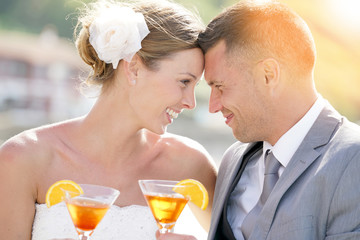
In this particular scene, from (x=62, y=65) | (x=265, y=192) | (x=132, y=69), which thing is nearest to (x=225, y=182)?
(x=265, y=192)

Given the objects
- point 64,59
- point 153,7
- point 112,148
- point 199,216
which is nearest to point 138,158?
point 112,148

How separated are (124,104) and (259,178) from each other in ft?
3.03

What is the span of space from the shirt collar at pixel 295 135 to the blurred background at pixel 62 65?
58.0ft

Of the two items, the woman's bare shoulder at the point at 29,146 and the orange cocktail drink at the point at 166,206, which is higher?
the woman's bare shoulder at the point at 29,146

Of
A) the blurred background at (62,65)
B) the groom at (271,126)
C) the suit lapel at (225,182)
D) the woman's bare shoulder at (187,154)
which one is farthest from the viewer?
the blurred background at (62,65)

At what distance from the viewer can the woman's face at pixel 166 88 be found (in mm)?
2955

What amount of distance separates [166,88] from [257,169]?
0.71 m

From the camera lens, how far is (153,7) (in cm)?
309

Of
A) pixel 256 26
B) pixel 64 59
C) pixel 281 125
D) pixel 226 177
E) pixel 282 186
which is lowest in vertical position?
pixel 64 59

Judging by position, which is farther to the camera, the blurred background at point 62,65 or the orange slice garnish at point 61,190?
the blurred background at point 62,65

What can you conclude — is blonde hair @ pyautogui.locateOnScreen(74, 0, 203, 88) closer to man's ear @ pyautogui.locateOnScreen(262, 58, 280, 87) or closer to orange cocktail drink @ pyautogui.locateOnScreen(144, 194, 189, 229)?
man's ear @ pyautogui.locateOnScreen(262, 58, 280, 87)

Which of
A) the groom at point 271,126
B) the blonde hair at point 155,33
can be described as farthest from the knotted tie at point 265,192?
the blonde hair at point 155,33

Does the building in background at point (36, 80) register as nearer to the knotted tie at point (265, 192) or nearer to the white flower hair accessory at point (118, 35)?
the white flower hair accessory at point (118, 35)

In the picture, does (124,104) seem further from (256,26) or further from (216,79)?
(256,26)
